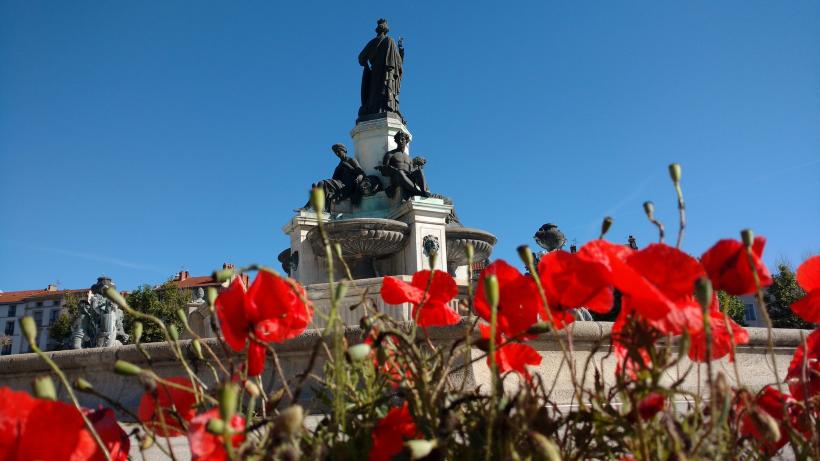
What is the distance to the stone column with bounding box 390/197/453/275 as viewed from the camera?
10.8 m

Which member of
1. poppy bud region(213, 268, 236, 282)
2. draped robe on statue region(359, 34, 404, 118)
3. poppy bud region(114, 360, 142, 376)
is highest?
draped robe on statue region(359, 34, 404, 118)

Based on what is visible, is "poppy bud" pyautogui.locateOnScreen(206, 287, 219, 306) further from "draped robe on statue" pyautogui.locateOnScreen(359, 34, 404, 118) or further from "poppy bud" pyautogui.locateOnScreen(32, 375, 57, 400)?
Answer: "draped robe on statue" pyautogui.locateOnScreen(359, 34, 404, 118)

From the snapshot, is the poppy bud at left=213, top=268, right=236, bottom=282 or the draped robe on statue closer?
the poppy bud at left=213, top=268, right=236, bottom=282

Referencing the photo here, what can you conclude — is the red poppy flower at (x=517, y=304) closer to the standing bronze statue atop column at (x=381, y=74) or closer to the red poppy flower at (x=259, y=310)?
the red poppy flower at (x=259, y=310)

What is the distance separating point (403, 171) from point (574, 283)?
11133 millimetres

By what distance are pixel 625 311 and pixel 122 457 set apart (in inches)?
30.9

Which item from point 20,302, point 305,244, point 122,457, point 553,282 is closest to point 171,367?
point 122,457

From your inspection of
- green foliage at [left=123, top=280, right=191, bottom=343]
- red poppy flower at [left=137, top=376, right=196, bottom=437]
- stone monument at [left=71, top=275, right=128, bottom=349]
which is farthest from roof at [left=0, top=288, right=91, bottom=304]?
red poppy flower at [left=137, top=376, right=196, bottom=437]

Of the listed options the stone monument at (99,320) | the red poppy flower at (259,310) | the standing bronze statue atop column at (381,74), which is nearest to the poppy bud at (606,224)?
the red poppy flower at (259,310)

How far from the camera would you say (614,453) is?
0.80 m

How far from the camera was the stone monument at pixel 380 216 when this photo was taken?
10445mm

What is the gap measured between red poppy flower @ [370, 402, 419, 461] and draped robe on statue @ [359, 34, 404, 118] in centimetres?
1352

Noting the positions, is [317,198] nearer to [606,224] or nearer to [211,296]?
[211,296]

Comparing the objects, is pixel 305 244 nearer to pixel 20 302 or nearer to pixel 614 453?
pixel 614 453
